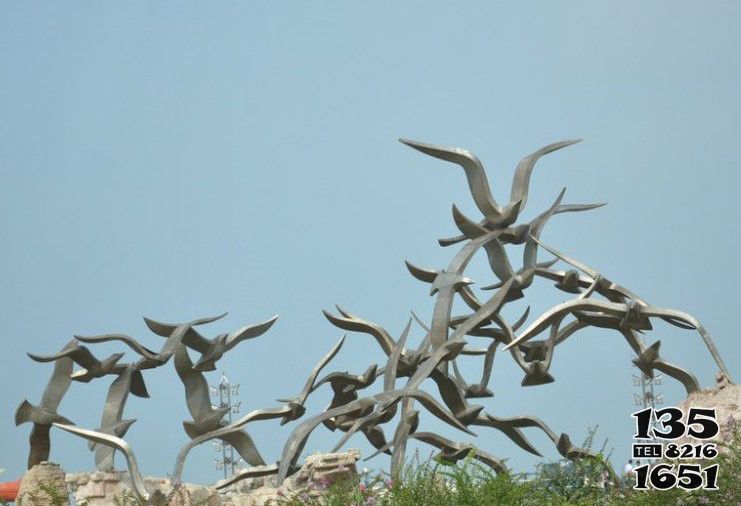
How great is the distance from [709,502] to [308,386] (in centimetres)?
388

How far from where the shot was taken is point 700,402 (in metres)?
9.75

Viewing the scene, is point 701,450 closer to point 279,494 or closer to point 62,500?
point 279,494

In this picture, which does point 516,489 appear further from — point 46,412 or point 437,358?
point 46,412

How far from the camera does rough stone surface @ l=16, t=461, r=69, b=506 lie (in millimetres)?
8906

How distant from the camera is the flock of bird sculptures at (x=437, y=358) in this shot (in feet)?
30.0

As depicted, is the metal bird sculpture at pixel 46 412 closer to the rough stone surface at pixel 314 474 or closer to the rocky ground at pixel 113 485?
the rocky ground at pixel 113 485

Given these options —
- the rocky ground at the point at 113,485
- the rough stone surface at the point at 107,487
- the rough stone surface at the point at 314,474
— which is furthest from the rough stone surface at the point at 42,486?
the rough stone surface at the point at 314,474

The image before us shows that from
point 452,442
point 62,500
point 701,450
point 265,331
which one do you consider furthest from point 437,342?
point 62,500

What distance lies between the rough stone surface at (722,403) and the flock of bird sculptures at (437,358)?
8.2 inches

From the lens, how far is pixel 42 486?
8844 millimetres

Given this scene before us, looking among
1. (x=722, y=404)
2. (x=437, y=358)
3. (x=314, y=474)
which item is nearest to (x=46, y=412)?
(x=314, y=474)

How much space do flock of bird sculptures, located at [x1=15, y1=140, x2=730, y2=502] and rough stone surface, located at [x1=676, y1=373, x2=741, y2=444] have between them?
209 mm

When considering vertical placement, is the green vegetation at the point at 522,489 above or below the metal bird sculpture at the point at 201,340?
below

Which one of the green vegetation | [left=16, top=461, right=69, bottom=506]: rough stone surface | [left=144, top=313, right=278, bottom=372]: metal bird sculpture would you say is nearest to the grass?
the green vegetation
